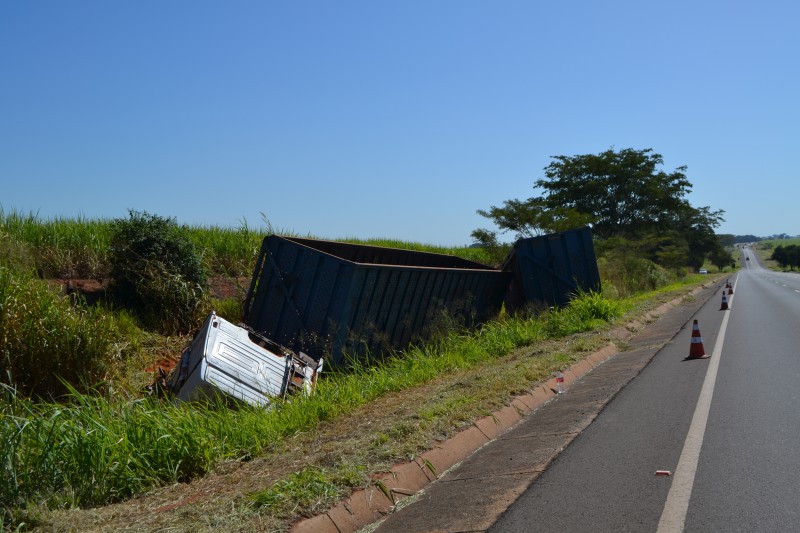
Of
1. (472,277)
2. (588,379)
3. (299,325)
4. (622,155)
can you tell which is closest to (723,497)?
(588,379)

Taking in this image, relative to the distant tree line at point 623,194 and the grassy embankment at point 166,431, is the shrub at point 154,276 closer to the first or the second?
the grassy embankment at point 166,431

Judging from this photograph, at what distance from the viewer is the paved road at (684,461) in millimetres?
4656

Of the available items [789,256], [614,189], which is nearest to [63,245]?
[614,189]

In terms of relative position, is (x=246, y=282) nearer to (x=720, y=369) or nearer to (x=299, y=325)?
(x=299, y=325)

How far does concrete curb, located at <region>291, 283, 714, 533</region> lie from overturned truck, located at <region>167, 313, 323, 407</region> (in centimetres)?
265

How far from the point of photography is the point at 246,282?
17.2 meters

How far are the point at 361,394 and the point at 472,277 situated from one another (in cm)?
740

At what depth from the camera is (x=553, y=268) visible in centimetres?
1803

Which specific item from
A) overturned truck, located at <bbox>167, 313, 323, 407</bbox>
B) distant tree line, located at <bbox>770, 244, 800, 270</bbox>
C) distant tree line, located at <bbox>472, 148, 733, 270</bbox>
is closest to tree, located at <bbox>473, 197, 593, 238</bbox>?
distant tree line, located at <bbox>472, 148, 733, 270</bbox>

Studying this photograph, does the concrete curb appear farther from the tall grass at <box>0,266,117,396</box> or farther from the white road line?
the tall grass at <box>0,266,117,396</box>

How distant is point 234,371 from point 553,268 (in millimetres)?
A: 10245

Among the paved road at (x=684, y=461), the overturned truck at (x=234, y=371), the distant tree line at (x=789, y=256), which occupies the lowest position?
the overturned truck at (x=234, y=371)

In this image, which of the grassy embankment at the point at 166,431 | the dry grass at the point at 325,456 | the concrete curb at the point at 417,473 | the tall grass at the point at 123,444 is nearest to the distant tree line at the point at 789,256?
the grassy embankment at the point at 166,431

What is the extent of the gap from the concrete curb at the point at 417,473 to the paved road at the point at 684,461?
0.85m
